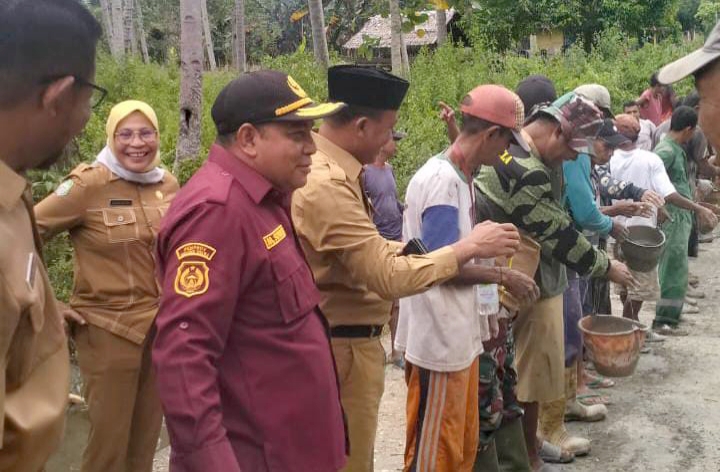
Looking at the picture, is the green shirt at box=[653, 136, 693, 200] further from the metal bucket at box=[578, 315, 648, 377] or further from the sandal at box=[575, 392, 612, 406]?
the metal bucket at box=[578, 315, 648, 377]

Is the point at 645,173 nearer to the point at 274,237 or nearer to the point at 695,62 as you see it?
the point at 695,62

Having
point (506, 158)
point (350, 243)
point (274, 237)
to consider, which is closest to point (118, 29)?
point (506, 158)

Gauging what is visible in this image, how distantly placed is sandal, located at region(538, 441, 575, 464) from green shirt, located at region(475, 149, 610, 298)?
117 cm

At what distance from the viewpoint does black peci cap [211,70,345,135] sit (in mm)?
2344

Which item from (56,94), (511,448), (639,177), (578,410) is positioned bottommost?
(578,410)

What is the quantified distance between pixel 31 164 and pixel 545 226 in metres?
3.06

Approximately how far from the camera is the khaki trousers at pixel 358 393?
10.3ft

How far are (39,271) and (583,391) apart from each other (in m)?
4.95

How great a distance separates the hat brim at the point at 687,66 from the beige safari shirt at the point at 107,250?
2.38 metres

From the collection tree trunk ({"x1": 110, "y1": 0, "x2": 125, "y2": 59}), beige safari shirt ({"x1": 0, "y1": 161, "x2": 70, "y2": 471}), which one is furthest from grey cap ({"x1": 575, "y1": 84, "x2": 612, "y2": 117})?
tree trunk ({"x1": 110, "y1": 0, "x2": 125, "y2": 59})

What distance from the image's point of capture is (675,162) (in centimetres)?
752

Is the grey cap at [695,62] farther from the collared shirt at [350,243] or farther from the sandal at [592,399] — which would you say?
the sandal at [592,399]

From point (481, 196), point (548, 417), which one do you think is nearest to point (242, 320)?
point (481, 196)

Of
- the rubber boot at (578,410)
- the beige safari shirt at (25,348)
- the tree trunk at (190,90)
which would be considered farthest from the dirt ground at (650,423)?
the beige safari shirt at (25,348)
